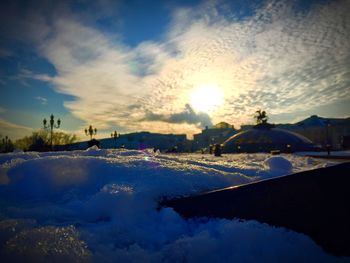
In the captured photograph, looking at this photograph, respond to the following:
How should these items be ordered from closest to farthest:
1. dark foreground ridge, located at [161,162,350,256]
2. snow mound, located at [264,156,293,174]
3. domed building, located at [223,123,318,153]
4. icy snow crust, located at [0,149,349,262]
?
icy snow crust, located at [0,149,349,262] < dark foreground ridge, located at [161,162,350,256] < snow mound, located at [264,156,293,174] < domed building, located at [223,123,318,153]

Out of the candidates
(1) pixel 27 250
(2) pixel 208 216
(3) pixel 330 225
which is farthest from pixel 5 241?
(3) pixel 330 225

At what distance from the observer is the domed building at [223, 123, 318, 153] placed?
120 ft

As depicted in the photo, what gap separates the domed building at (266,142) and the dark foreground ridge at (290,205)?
33931 mm

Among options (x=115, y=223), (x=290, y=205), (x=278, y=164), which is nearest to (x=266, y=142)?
(x=278, y=164)

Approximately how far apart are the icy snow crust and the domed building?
34089 mm

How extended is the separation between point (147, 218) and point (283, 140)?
40.9 metres

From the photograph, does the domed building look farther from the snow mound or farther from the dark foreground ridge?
the dark foreground ridge

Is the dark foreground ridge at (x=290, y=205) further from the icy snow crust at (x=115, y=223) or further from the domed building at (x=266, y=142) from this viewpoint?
the domed building at (x=266, y=142)

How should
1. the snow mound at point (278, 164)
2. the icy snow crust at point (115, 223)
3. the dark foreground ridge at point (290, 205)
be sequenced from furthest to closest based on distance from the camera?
the snow mound at point (278, 164) → the dark foreground ridge at point (290, 205) → the icy snow crust at point (115, 223)

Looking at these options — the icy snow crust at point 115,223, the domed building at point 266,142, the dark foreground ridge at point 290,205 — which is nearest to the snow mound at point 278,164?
the icy snow crust at point 115,223

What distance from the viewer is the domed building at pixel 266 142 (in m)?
36.5

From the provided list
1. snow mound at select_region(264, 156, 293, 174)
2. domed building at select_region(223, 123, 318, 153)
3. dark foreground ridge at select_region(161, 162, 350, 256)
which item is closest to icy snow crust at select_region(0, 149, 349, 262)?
dark foreground ridge at select_region(161, 162, 350, 256)

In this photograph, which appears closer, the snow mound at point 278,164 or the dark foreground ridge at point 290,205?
the dark foreground ridge at point 290,205

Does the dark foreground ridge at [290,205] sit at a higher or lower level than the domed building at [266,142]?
lower
